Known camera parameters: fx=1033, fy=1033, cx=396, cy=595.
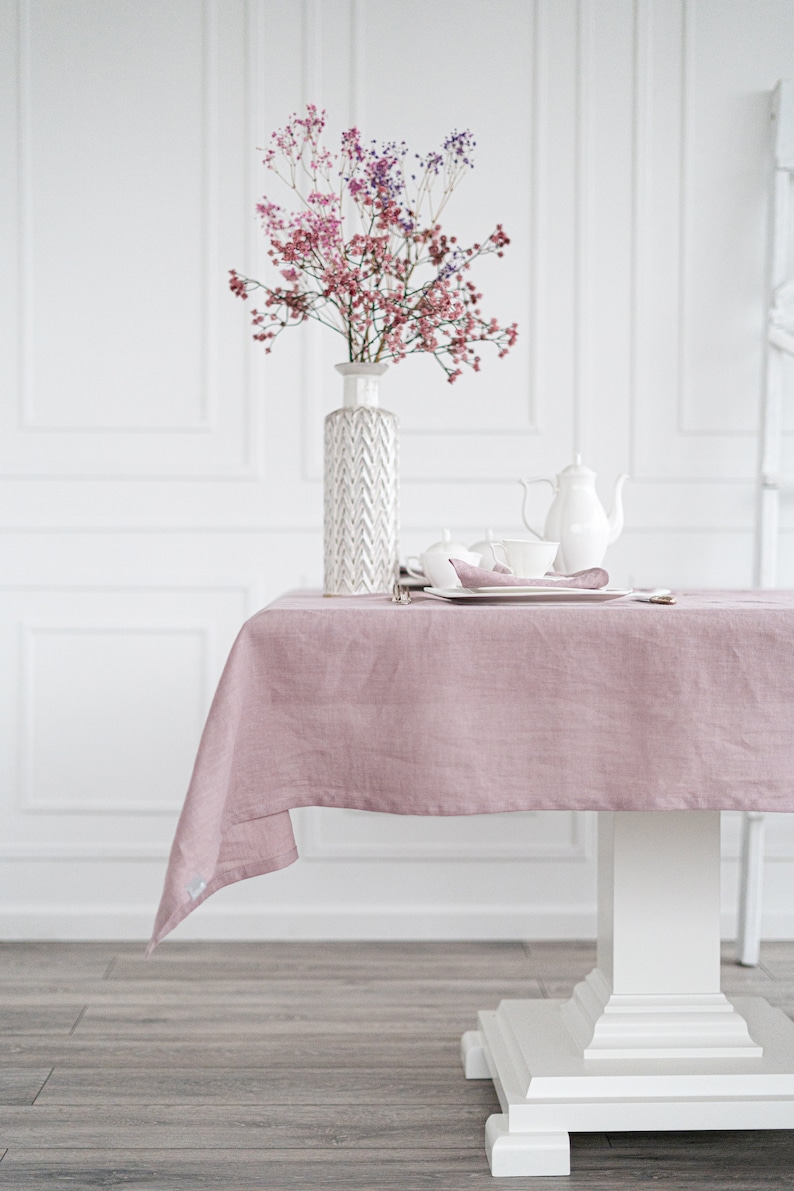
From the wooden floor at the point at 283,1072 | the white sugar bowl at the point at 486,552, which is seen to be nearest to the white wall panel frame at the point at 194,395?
the white sugar bowl at the point at 486,552

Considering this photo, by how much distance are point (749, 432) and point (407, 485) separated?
833 mm

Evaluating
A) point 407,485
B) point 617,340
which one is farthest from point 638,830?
point 617,340

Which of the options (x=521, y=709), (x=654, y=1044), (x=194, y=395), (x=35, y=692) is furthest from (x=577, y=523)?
(x=35, y=692)

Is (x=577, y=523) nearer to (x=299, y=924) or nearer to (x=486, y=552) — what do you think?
(x=486, y=552)

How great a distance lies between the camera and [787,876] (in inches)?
97.3

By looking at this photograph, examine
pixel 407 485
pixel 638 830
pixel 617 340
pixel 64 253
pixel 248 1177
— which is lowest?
pixel 248 1177

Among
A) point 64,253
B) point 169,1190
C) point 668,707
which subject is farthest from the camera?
point 64,253

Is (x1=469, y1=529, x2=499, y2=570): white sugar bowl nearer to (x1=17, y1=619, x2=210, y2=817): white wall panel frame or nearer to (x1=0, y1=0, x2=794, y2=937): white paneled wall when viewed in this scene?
(x1=0, y1=0, x2=794, y2=937): white paneled wall

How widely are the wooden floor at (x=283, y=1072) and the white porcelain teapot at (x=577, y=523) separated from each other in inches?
33.6

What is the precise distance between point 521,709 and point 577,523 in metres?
0.50

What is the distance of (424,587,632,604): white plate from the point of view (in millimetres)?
1232

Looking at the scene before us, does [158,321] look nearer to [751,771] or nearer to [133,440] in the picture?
[133,440]

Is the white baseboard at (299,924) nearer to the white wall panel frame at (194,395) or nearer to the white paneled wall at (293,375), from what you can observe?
the white paneled wall at (293,375)

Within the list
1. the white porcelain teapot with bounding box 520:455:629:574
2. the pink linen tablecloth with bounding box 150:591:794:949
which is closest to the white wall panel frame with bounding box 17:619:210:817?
the white porcelain teapot with bounding box 520:455:629:574
